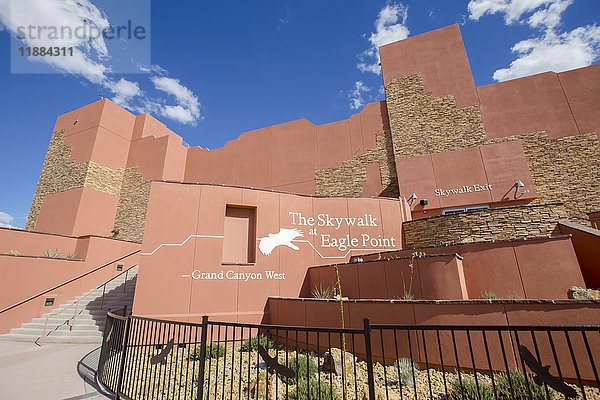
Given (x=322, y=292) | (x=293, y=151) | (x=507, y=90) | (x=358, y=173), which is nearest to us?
(x=322, y=292)

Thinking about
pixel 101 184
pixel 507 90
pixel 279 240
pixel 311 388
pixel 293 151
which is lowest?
pixel 311 388

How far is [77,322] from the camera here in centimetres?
1023

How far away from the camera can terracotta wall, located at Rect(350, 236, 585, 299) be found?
671cm

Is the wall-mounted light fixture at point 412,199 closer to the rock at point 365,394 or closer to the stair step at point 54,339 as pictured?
the rock at point 365,394

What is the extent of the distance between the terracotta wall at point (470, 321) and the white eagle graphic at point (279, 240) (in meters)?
→ 3.55

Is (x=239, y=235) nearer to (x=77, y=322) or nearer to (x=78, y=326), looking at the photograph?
(x=78, y=326)

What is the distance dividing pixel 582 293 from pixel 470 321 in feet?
8.79

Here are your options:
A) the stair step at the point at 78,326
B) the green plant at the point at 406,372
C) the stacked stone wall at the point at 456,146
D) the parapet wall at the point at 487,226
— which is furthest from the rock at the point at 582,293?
the stair step at the point at 78,326

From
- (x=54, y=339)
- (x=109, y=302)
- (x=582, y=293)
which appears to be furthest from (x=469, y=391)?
(x=109, y=302)

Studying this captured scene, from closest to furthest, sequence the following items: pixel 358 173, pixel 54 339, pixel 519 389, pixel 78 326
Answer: pixel 519 389, pixel 54 339, pixel 78 326, pixel 358 173

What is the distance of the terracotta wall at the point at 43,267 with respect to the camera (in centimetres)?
1095

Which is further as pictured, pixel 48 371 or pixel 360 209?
pixel 360 209

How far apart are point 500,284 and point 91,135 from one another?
2699 cm

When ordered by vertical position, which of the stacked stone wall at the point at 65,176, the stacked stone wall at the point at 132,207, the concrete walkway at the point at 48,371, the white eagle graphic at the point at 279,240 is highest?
the stacked stone wall at the point at 65,176
